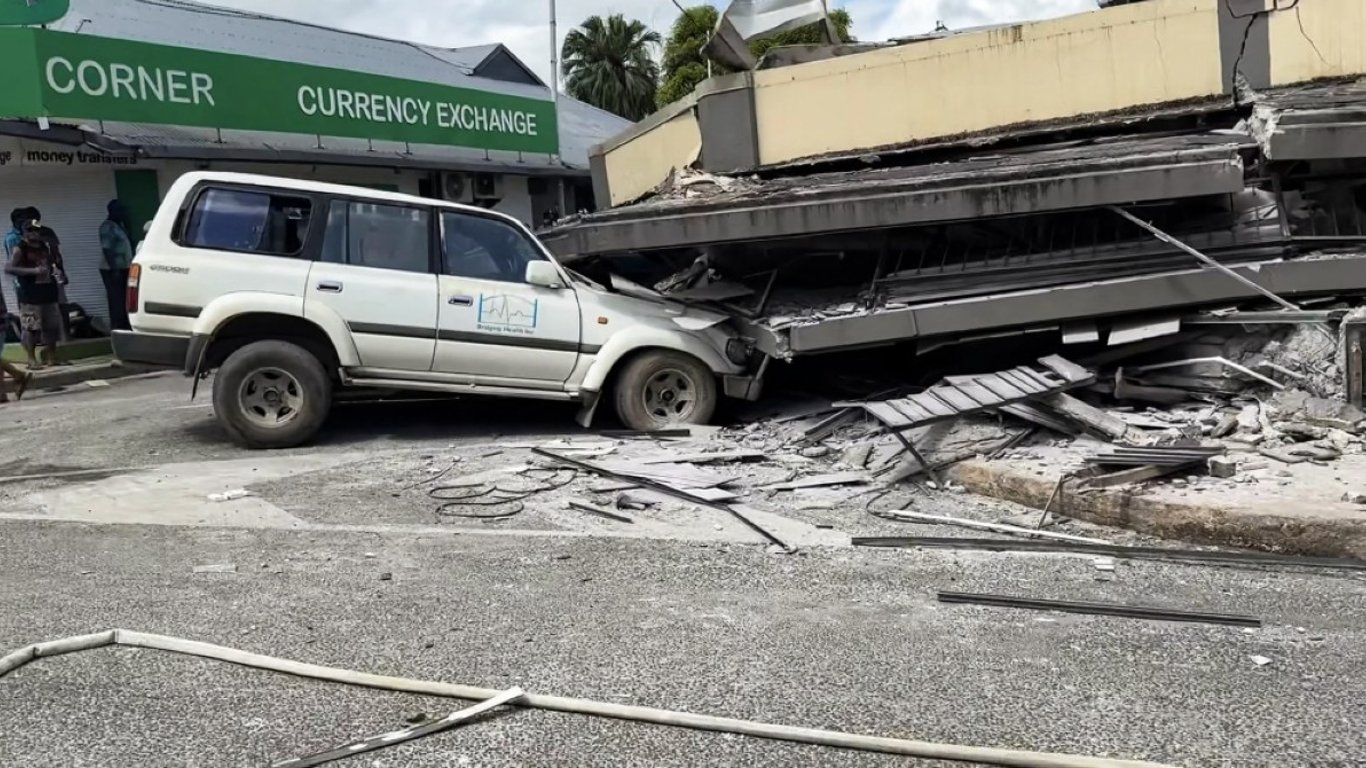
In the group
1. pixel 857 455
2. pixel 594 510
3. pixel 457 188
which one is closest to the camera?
pixel 594 510

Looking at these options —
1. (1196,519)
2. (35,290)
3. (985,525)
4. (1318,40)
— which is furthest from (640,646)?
(35,290)

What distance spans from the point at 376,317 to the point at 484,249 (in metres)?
0.96

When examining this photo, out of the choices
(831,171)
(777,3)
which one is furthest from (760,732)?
(777,3)

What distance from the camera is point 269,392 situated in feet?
25.9

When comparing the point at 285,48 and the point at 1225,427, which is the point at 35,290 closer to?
the point at 285,48

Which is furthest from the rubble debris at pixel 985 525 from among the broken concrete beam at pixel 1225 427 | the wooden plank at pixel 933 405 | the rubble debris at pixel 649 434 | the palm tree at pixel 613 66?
the palm tree at pixel 613 66

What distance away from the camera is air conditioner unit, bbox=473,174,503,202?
20.5m

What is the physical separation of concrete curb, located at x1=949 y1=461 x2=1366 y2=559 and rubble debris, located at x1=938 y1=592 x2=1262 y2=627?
1.02 metres

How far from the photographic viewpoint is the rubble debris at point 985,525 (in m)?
5.52

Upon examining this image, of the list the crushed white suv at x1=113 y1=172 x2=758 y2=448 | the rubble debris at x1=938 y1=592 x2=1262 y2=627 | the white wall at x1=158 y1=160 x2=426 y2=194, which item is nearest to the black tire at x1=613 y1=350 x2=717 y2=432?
the crushed white suv at x1=113 y1=172 x2=758 y2=448

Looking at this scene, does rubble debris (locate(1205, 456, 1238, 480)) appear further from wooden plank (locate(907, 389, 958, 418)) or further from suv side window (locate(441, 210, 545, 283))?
suv side window (locate(441, 210, 545, 283))

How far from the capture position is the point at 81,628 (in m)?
4.36

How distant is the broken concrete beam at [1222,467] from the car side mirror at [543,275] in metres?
4.61

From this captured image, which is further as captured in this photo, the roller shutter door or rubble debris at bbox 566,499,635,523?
the roller shutter door
